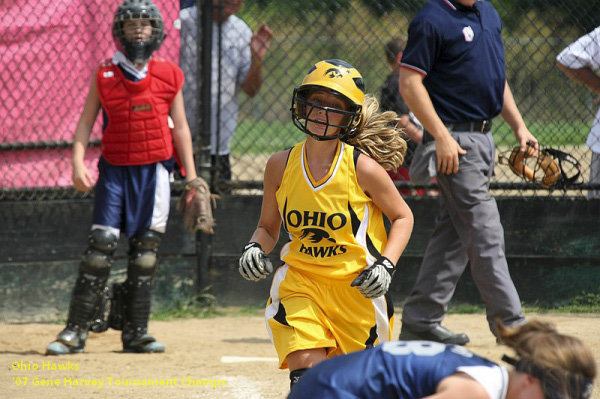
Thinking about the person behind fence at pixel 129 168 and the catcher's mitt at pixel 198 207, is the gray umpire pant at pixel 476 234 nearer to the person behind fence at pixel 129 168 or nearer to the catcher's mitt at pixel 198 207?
the catcher's mitt at pixel 198 207

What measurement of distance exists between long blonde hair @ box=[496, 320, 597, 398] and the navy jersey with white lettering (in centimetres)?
9

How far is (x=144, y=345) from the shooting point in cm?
550

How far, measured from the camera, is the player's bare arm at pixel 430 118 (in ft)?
16.1

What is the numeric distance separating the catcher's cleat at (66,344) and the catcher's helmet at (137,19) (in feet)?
5.45

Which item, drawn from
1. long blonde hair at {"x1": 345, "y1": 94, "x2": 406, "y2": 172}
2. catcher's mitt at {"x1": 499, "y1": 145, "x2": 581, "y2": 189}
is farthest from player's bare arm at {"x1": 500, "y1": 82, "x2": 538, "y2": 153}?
long blonde hair at {"x1": 345, "y1": 94, "x2": 406, "y2": 172}

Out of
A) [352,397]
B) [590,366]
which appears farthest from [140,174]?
[590,366]

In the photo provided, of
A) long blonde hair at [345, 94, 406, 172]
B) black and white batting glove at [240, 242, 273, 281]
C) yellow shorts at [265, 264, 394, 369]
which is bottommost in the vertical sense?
yellow shorts at [265, 264, 394, 369]

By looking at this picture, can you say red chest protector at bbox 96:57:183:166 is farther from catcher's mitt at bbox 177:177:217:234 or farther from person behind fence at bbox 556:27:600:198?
person behind fence at bbox 556:27:600:198

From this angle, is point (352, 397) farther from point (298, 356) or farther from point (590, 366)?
point (298, 356)

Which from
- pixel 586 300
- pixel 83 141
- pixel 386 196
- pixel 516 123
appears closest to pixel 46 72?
pixel 83 141

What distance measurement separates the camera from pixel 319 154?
3764 mm

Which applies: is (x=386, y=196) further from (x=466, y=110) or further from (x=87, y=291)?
(x=87, y=291)

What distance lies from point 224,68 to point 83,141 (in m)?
1.73

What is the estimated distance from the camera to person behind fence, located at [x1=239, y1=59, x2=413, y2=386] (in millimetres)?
3615
